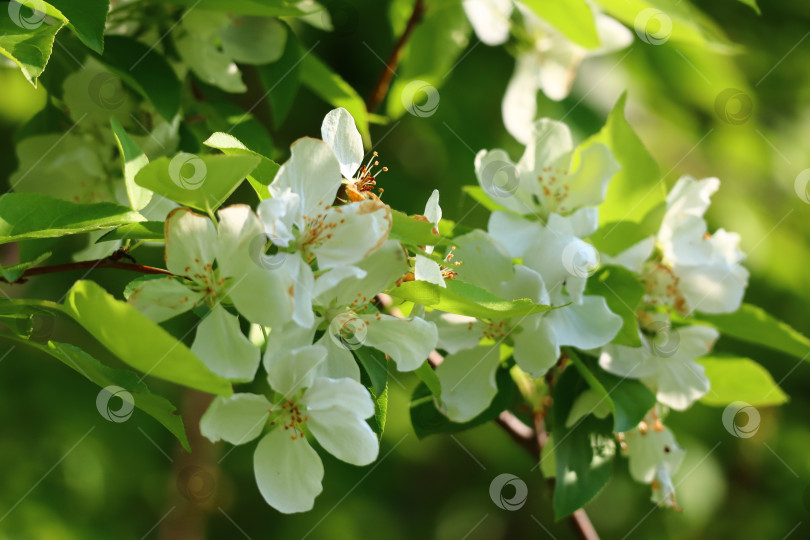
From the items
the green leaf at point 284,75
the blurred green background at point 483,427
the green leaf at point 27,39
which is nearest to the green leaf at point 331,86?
the green leaf at point 284,75

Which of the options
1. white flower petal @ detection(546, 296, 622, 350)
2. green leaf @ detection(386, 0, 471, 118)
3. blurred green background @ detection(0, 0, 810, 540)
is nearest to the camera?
white flower petal @ detection(546, 296, 622, 350)

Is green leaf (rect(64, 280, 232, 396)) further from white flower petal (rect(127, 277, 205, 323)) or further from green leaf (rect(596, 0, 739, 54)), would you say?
green leaf (rect(596, 0, 739, 54))

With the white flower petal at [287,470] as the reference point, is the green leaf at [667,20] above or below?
above

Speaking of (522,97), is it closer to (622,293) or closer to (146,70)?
(622,293)

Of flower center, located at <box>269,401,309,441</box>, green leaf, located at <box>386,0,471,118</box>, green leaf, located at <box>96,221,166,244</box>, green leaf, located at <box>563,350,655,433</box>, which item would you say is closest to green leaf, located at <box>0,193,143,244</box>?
green leaf, located at <box>96,221,166,244</box>

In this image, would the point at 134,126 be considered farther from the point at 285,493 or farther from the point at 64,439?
the point at 64,439

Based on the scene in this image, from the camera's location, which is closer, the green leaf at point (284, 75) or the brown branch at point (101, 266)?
the brown branch at point (101, 266)

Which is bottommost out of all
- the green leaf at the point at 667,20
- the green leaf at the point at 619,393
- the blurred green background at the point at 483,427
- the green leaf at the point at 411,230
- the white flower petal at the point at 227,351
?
the blurred green background at the point at 483,427

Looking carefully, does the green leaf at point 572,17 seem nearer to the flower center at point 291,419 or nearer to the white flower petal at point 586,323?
the white flower petal at point 586,323
